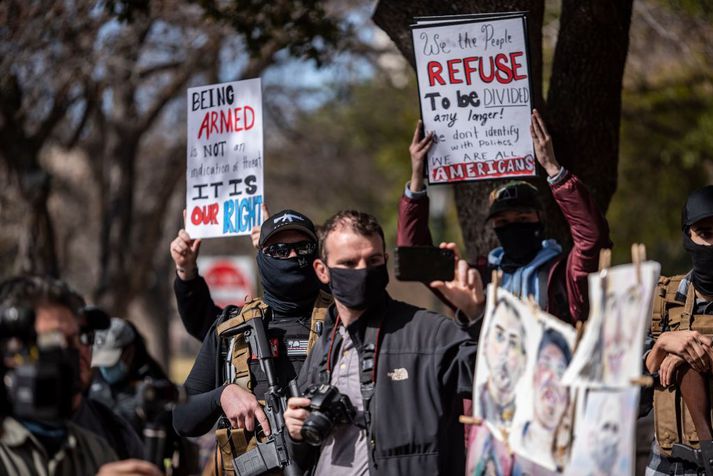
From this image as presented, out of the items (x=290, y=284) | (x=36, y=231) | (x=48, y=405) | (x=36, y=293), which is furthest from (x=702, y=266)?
(x=36, y=231)

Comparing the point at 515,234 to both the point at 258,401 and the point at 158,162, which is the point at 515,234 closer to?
the point at 258,401

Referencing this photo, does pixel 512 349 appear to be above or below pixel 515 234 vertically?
below

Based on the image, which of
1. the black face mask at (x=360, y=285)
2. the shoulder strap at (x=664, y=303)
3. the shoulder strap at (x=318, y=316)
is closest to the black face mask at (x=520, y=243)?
the shoulder strap at (x=664, y=303)

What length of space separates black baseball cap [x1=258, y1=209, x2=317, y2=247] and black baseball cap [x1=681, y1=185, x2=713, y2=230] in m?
1.78

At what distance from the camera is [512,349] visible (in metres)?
3.86

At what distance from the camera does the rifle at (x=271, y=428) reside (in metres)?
5.09

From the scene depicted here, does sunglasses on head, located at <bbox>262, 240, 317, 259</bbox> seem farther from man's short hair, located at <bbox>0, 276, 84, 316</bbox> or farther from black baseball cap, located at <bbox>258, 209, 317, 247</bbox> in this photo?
man's short hair, located at <bbox>0, 276, 84, 316</bbox>

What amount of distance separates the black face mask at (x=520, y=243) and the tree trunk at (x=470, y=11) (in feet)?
4.79

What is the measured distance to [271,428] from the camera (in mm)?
5141

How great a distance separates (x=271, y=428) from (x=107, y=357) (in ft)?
4.85

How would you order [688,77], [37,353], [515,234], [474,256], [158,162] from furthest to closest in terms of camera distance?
1. [158,162]
2. [688,77]
3. [474,256]
4. [515,234]
5. [37,353]

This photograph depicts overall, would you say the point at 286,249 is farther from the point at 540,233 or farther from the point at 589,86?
the point at 589,86

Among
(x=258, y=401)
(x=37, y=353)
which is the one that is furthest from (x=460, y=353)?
(x=37, y=353)

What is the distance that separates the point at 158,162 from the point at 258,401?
17.9m
